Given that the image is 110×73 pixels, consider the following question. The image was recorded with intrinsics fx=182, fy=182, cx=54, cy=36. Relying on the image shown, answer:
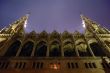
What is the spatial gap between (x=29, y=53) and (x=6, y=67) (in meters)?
5.32

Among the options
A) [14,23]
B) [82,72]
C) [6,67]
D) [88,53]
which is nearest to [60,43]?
[88,53]

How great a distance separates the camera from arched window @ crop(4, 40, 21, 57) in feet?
Answer: 106

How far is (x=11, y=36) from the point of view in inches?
1380

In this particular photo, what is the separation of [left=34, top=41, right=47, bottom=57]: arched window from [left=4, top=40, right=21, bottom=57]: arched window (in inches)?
148

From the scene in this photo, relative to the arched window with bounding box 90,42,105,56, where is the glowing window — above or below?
below

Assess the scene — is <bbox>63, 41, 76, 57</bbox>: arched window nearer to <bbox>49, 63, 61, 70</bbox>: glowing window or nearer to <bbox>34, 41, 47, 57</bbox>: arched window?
<bbox>49, 63, 61, 70</bbox>: glowing window

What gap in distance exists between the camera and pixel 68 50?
33031mm

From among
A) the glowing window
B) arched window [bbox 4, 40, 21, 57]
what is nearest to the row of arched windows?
arched window [bbox 4, 40, 21, 57]

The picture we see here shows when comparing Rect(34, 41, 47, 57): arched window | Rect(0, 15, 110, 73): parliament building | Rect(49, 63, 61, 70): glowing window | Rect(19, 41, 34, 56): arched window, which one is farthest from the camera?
Rect(19, 41, 34, 56): arched window

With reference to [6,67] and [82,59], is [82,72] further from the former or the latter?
[6,67]

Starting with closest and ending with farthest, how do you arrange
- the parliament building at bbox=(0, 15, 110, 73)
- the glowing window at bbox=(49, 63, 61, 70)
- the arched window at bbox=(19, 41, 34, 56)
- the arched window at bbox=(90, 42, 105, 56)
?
the parliament building at bbox=(0, 15, 110, 73) → the glowing window at bbox=(49, 63, 61, 70) → the arched window at bbox=(19, 41, 34, 56) → the arched window at bbox=(90, 42, 105, 56)

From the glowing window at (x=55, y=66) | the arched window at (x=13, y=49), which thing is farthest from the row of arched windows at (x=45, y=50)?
the glowing window at (x=55, y=66)

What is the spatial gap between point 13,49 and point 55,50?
304 inches

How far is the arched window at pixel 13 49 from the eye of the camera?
106ft
